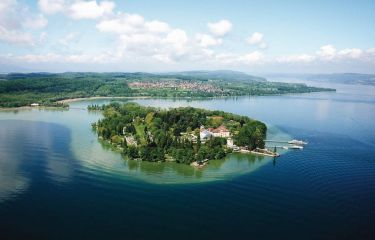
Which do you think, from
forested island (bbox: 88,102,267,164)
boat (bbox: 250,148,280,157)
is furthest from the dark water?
forested island (bbox: 88,102,267,164)

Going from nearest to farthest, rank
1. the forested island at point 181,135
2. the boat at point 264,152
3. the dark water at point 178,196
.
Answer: the dark water at point 178,196 < the forested island at point 181,135 < the boat at point 264,152

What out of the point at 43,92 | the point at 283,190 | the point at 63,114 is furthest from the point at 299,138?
the point at 43,92

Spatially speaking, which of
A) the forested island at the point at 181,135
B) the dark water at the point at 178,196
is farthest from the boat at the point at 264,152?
the dark water at the point at 178,196

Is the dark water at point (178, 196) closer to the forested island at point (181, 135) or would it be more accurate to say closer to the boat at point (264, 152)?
the boat at point (264, 152)

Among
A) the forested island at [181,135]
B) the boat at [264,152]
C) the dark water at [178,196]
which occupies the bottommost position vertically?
the dark water at [178,196]

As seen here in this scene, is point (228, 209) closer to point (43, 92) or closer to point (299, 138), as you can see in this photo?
point (299, 138)

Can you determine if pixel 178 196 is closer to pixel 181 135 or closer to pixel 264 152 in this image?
pixel 264 152

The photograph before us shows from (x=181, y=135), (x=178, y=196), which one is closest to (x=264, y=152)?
(x=181, y=135)
